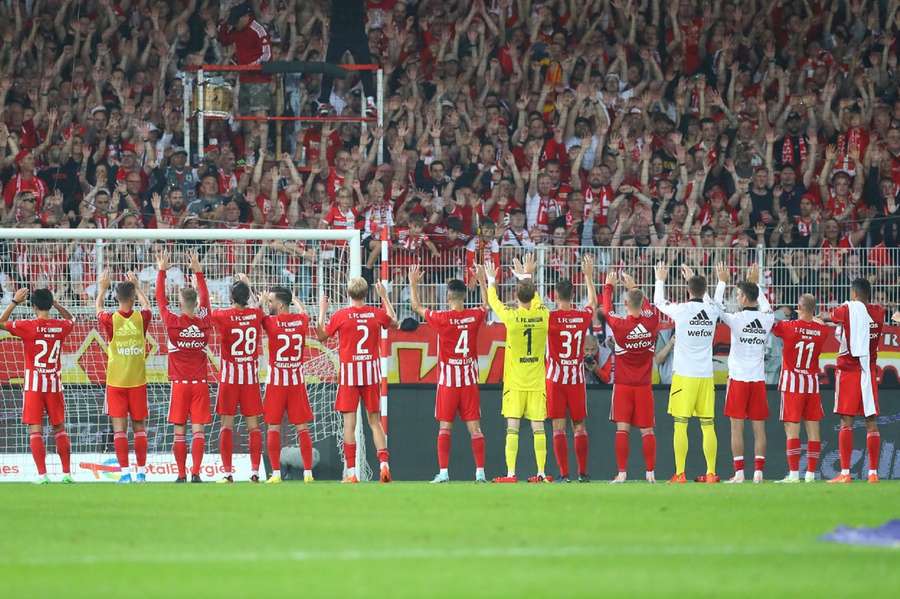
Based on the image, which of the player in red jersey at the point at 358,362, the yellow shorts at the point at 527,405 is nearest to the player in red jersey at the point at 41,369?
the player in red jersey at the point at 358,362

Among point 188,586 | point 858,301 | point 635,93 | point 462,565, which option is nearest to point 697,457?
point 858,301

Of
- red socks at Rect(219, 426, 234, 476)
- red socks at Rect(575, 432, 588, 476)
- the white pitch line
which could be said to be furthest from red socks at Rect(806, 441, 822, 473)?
the white pitch line

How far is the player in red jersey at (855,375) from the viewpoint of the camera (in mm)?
Answer: 16531

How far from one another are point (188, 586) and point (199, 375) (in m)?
8.54

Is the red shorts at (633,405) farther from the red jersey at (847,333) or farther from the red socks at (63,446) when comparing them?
the red socks at (63,446)

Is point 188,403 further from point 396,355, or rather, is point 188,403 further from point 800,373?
point 800,373

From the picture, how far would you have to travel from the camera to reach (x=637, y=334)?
16.6m

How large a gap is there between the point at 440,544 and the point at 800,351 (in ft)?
26.7

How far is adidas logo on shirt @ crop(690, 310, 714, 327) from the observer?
1670cm

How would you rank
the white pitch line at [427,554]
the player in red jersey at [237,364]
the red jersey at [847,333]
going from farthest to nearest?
the red jersey at [847,333] < the player in red jersey at [237,364] < the white pitch line at [427,554]

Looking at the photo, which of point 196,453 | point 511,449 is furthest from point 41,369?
point 511,449

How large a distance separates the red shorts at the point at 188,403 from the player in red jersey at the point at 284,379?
0.71 metres

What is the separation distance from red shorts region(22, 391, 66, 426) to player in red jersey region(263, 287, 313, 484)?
7.61 ft

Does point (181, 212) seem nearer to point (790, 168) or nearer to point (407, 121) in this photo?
point (407, 121)
